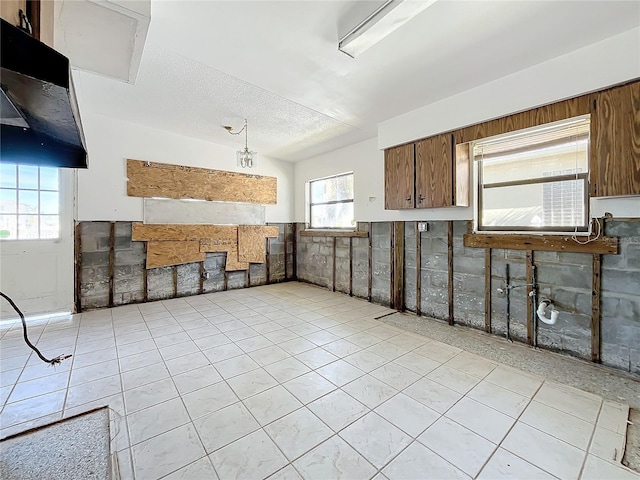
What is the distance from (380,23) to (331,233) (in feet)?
12.7

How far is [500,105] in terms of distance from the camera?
289cm

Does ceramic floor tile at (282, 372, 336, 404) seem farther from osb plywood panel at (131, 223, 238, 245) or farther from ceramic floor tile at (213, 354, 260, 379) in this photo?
osb plywood panel at (131, 223, 238, 245)

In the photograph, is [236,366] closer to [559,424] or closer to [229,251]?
[559,424]

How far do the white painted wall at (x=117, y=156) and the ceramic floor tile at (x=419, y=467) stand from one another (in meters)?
4.88

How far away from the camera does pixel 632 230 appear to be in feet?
7.73

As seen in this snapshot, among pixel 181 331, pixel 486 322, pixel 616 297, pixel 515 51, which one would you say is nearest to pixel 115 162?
pixel 181 331

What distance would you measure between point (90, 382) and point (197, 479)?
5.04 feet

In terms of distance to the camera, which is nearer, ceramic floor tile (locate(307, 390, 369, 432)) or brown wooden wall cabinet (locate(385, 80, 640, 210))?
ceramic floor tile (locate(307, 390, 369, 432))

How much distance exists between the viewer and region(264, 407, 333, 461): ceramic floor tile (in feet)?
5.24

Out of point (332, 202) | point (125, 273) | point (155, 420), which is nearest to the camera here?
point (155, 420)

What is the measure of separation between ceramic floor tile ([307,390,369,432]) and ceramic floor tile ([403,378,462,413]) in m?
0.44

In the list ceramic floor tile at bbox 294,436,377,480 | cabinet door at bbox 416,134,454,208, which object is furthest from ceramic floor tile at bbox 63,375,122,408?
cabinet door at bbox 416,134,454,208

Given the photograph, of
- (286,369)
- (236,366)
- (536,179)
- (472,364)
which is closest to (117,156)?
(236,366)

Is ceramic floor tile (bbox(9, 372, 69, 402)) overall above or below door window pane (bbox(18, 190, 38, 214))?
below
